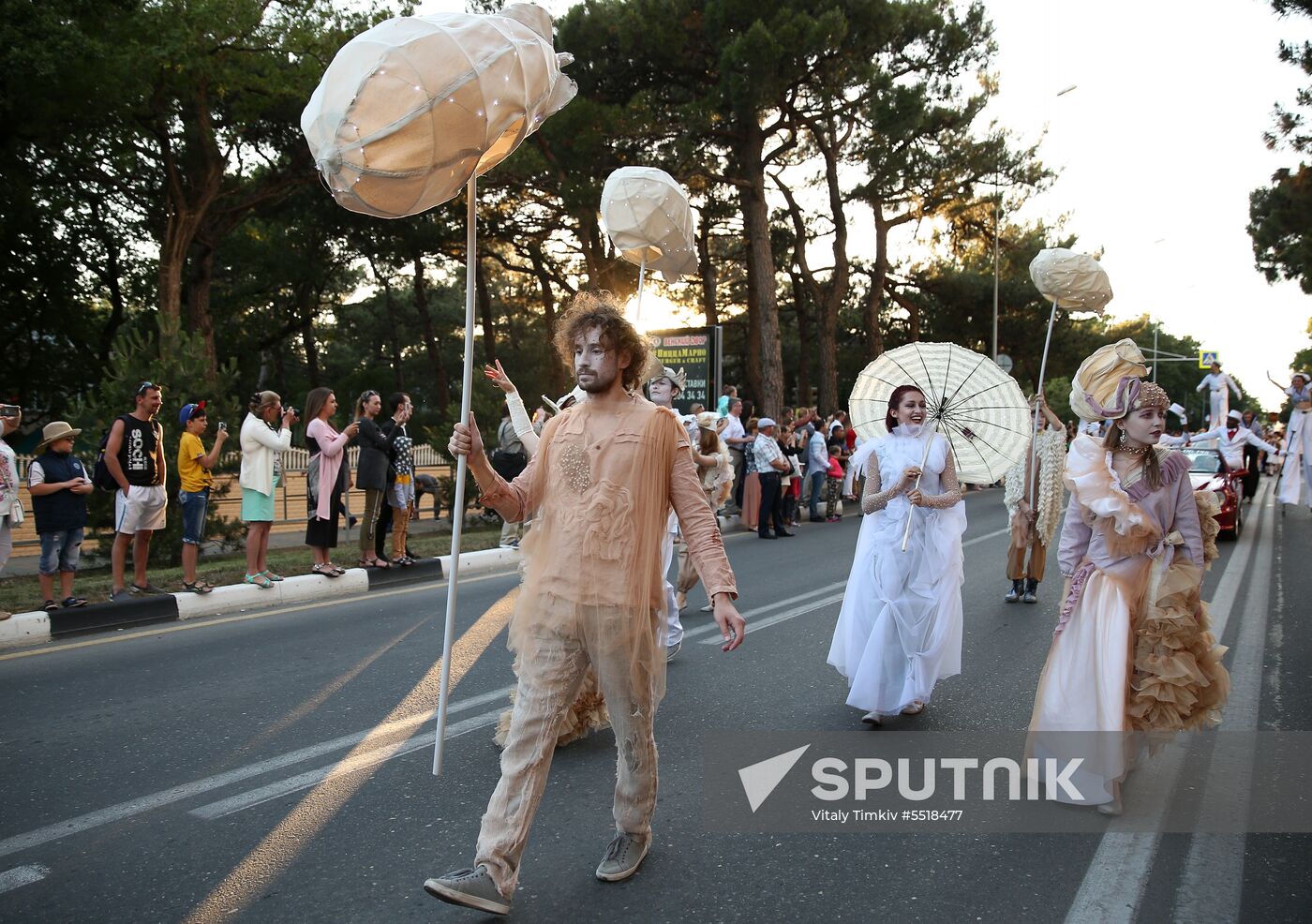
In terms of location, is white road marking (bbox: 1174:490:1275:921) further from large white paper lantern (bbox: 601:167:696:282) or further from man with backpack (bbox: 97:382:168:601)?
man with backpack (bbox: 97:382:168:601)

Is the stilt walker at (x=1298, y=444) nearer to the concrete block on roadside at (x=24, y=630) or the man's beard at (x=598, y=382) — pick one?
the man's beard at (x=598, y=382)

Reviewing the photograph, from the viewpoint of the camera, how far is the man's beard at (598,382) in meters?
3.55

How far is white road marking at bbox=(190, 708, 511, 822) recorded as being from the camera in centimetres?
432

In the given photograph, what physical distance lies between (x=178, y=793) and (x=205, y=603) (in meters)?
4.86

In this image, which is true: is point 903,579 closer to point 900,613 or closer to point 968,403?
point 900,613

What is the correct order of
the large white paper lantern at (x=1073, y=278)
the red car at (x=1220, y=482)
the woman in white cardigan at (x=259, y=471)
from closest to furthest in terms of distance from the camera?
the large white paper lantern at (x=1073, y=278), the woman in white cardigan at (x=259, y=471), the red car at (x=1220, y=482)

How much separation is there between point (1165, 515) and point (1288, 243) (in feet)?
103

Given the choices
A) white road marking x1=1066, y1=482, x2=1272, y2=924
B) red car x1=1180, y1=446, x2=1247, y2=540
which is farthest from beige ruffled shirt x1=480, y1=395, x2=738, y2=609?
red car x1=1180, y1=446, x2=1247, y2=540

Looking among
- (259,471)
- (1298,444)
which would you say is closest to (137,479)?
(259,471)

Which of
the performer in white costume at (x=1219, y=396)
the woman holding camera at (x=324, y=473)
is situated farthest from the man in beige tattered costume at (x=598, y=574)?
the performer in white costume at (x=1219, y=396)

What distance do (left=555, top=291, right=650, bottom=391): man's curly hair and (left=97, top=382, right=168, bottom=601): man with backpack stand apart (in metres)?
6.48

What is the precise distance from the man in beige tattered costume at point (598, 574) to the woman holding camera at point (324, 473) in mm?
7222

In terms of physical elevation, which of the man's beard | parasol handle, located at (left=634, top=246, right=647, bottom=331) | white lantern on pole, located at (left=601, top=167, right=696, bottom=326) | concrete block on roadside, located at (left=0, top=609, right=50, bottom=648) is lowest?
concrete block on roadside, located at (left=0, top=609, right=50, bottom=648)

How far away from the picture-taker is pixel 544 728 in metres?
3.37
